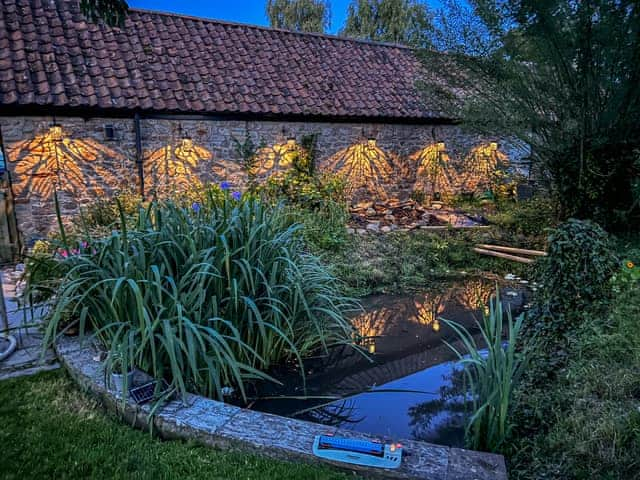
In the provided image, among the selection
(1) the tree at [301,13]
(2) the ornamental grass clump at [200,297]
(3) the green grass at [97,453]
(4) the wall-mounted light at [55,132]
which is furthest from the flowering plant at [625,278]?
(1) the tree at [301,13]

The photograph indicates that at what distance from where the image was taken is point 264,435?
2.35 m

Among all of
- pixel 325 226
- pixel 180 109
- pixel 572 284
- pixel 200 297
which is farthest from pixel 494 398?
pixel 180 109

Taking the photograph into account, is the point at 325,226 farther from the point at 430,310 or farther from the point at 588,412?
the point at 588,412

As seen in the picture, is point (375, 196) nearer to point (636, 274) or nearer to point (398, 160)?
point (398, 160)

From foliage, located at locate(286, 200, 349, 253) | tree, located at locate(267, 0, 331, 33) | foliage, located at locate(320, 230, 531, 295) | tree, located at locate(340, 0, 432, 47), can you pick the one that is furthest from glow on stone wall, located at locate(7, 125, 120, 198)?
tree, located at locate(340, 0, 432, 47)

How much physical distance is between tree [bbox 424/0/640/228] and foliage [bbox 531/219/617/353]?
2211mm

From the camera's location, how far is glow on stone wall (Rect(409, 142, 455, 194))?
11.8 m

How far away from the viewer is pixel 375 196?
11.4 m

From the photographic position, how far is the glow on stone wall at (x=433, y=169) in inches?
465

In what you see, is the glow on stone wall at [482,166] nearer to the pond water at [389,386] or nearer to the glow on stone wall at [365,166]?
the glow on stone wall at [365,166]

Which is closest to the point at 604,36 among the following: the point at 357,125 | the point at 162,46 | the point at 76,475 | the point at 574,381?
the point at 574,381

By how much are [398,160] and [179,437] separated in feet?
32.7

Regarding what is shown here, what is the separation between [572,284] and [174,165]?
24.5 ft

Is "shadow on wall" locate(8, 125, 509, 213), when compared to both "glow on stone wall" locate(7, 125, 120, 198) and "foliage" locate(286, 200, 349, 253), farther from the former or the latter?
"foliage" locate(286, 200, 349, 253)
